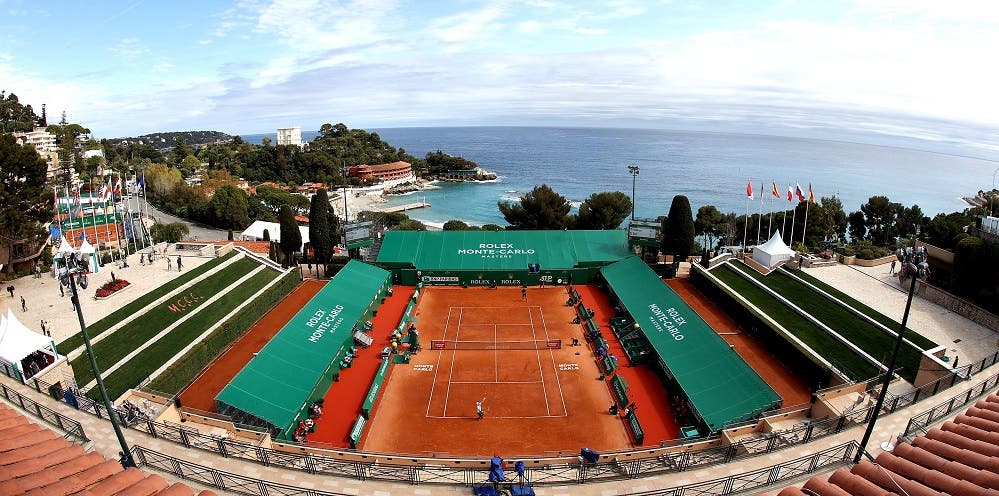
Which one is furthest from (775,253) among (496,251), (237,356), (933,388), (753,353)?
(237,356)

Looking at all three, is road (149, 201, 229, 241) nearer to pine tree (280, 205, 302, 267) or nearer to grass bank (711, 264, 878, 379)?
pine tree (280, 205, 302, 267)

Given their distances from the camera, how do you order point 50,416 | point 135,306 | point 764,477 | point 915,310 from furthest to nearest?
point 135,306, point 915,310, point 50,416, point 764,477

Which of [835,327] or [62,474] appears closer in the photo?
[62,474]

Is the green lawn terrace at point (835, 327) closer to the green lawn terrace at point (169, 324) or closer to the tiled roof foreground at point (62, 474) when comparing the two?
the tiled roof foreground at point (62, 474)

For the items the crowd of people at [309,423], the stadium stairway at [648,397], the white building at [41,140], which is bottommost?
the stadium stairway at [648,397]

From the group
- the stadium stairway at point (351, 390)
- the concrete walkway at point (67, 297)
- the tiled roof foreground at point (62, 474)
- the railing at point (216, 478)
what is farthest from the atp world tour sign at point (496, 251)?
the tiled roof foreground at point (62, 474)

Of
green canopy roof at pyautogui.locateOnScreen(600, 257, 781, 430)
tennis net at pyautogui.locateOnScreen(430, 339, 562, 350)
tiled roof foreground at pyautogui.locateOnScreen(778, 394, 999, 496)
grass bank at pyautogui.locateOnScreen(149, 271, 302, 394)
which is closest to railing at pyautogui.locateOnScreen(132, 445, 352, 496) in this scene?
grass bank at pyautogui.locateOnScreen(149, 271, 302, 394)

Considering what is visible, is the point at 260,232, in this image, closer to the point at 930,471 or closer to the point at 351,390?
the point at 351,390
